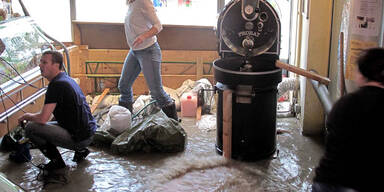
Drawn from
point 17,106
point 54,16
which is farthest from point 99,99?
point 17,106

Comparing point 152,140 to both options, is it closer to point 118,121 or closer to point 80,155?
point 118,121

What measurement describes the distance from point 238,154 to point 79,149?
1447 millimetres

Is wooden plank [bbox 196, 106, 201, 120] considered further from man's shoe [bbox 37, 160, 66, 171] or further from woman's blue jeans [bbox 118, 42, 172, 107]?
man's shoe [bbox 37, 160, 66, 171]

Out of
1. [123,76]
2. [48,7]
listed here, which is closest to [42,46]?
[123,76]

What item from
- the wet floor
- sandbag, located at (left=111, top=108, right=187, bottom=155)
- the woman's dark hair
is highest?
the woman's dark hair

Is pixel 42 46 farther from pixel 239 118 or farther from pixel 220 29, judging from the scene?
pixel 239 118

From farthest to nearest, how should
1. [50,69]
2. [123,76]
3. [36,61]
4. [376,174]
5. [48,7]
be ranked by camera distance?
1. [48,7]
2. [123,76]
3. [36,61]
4. [50,69]
5. [376,174]

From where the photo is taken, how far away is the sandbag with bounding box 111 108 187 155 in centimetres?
398

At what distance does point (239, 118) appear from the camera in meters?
3.71

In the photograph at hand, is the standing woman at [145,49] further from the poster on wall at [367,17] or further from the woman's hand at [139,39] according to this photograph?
the poster on wall at [367,17]

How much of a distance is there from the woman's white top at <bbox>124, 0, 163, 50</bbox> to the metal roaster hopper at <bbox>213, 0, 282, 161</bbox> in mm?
787

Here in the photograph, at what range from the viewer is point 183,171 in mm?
3578

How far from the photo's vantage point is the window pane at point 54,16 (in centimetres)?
593

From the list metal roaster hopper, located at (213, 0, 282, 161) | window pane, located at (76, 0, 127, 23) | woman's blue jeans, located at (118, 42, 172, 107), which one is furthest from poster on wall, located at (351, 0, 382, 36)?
window pane, located at (76, 0, 127, 23)
